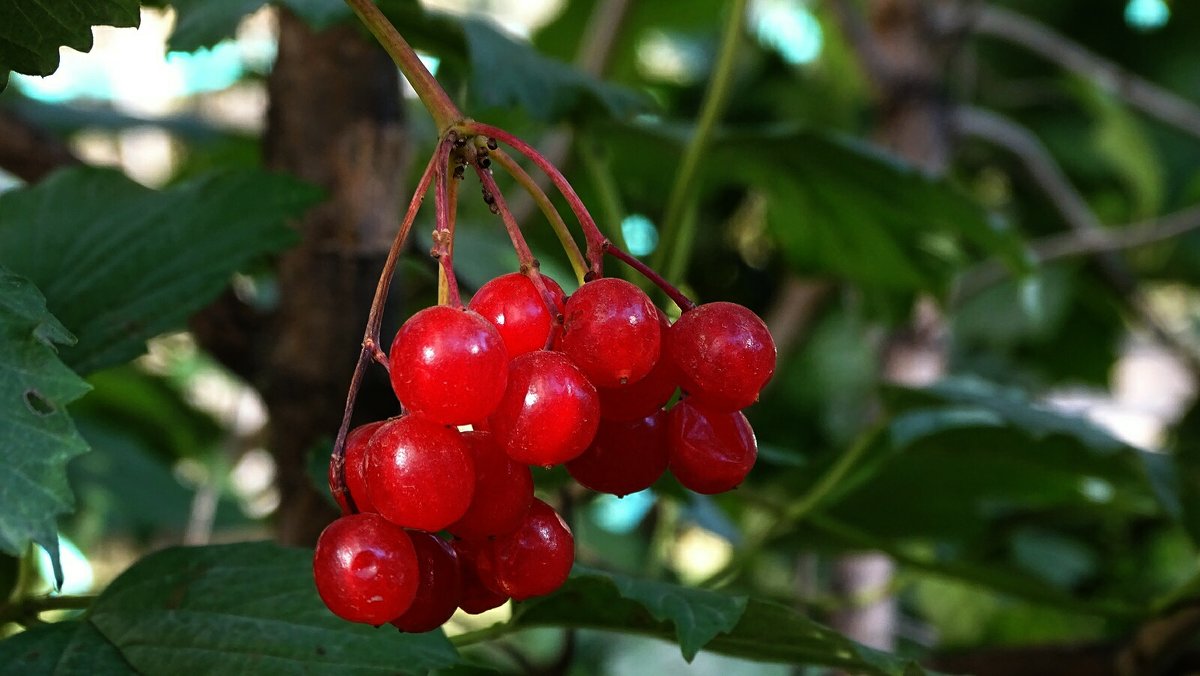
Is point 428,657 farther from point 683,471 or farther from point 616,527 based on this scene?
point 616,527

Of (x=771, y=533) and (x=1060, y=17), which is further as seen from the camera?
(x=1060, y=17)

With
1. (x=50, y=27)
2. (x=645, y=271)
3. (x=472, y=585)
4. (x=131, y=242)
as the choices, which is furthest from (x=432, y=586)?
(x=131, y=242)

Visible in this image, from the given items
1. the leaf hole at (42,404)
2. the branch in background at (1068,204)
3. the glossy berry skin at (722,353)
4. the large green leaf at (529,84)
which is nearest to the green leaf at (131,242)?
the large green leaf at (529,84)

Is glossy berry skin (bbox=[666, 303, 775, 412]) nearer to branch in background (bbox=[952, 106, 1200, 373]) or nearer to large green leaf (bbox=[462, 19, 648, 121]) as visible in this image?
large green leaf (bbox=[462, 19, 648, 121])

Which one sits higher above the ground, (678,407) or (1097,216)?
(1097,216)

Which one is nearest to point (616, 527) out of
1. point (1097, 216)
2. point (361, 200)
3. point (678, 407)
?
point (1097, 216)

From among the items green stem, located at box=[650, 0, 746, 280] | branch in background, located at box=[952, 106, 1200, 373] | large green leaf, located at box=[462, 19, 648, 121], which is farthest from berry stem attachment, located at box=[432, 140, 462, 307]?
branch in background, located at box=[952, 106, 1200, 373]

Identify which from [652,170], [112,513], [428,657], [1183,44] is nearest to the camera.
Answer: [428,657]
